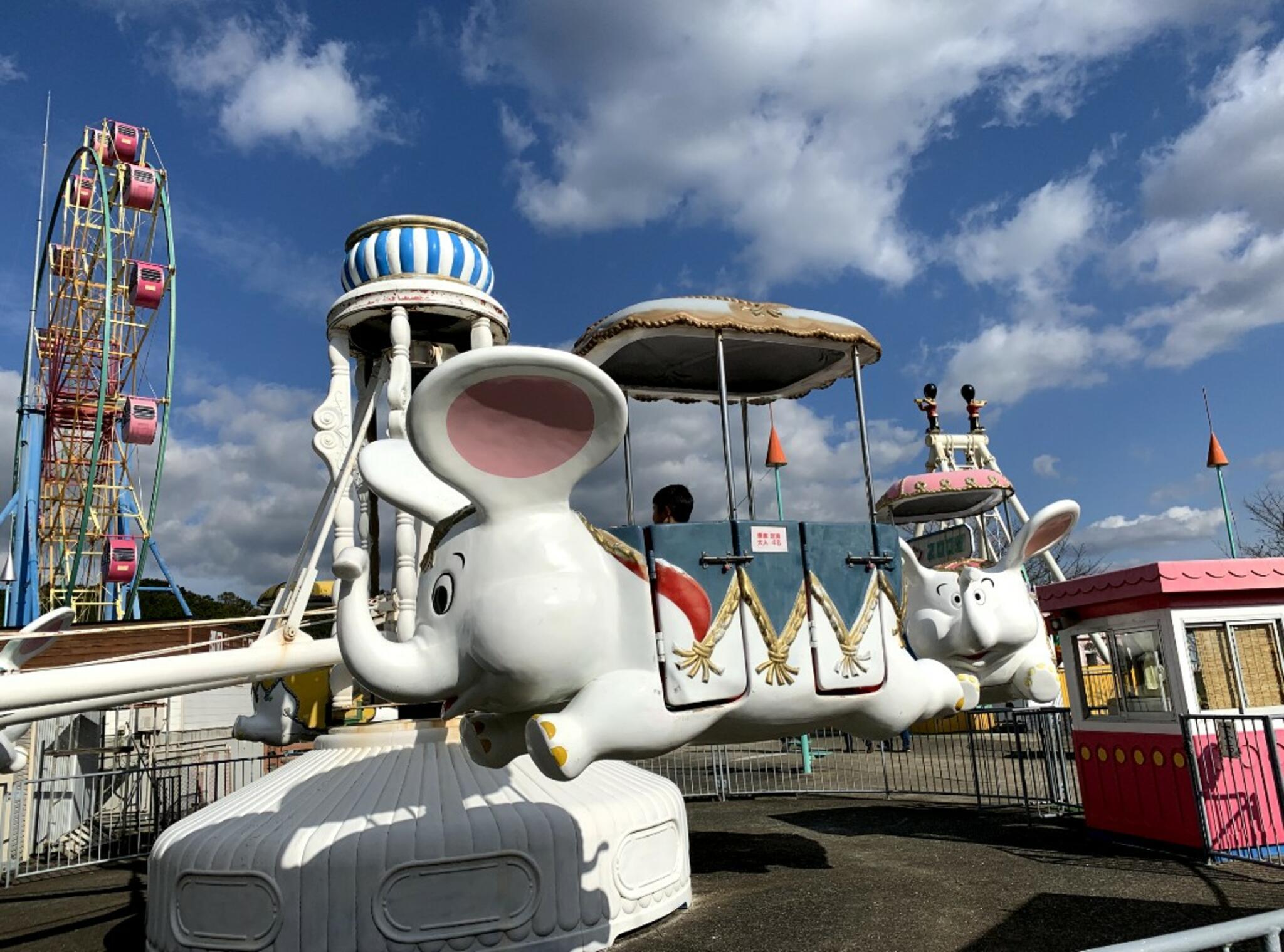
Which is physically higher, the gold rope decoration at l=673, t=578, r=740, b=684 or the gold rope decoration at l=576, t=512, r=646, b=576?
the gold rope decoration at l=576, t=512, r=646, b=576

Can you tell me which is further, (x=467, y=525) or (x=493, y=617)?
(x=467, y=525)

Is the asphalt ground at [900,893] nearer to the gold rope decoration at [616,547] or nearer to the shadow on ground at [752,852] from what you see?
the shadow on ground at [752,852]

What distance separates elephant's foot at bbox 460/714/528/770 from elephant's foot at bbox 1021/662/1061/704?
551 cm

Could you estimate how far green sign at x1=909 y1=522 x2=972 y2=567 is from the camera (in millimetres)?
10508

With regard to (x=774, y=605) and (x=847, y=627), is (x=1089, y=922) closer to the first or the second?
(x=847, y=627)

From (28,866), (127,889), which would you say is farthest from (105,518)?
(127,889)

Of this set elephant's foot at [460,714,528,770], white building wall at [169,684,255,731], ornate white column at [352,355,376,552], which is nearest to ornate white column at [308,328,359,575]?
ornate white column at [352,355,376,552]

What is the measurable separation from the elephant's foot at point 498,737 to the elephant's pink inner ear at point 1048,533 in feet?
13.0

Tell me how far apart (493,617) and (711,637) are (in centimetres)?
93

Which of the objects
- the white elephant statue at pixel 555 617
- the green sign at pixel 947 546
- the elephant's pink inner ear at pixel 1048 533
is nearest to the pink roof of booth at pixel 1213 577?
the green sign at pixel 947 546

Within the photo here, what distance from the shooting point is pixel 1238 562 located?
29.7ft

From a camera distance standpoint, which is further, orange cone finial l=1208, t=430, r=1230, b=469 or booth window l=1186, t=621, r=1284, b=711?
orange cone finial l=1208, t=430, r=1230, b=469

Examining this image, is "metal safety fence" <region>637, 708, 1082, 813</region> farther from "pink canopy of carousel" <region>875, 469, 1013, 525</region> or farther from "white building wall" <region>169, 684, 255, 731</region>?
"white building wall" <region>169, 684, 255, 731</region>

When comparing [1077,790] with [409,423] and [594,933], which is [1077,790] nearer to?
[594,933]
